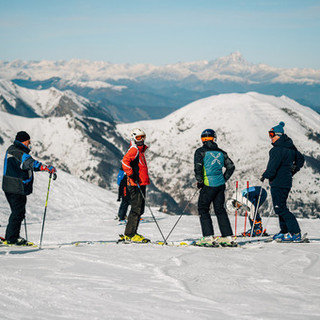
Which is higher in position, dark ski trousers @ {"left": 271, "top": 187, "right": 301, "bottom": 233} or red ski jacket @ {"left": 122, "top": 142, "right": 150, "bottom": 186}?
red ski jacket @ {"left": 122, "top": 142, "right": 150, "bottom": 186}

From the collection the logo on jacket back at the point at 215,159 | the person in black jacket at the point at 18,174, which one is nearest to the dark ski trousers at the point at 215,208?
the logo on jacket back at the point at 215,159

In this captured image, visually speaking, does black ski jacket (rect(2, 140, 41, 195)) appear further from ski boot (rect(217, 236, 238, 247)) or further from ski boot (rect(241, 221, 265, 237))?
ski boot (rect(241, 221, 265, 237))

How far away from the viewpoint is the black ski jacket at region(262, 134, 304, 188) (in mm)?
10445

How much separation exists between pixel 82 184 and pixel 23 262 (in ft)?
86.0

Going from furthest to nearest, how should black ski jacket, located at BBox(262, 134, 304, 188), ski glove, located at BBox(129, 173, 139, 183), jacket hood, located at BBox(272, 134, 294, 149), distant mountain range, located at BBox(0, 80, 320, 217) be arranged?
distant mountain range, located at BBox(0, 80, 320, 217) < jacket hood, located at BBox(272, 134, 294, 149) < black ski jacket, located at BBox(262, 134, 304, 188) < ski glove, located at BBox(129, 173, 139, 183)

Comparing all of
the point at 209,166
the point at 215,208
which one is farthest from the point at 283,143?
the point at 215,208

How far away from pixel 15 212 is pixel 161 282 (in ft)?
16.5

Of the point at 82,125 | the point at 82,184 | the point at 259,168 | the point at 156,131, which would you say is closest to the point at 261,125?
the point at 259,168

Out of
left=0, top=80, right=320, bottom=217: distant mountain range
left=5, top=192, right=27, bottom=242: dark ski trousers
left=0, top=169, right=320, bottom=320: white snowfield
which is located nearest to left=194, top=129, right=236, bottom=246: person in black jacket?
left=0, top=169, right=320, bottom=320: white snowfield

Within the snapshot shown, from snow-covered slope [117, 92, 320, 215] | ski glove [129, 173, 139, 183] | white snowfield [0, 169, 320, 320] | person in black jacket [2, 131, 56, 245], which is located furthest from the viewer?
snow-covered slope [117, 92, 320, 215]

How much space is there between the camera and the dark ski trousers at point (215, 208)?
385 inches

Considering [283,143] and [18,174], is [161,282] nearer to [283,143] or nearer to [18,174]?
[18,174]

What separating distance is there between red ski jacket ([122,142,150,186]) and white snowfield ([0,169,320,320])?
160 centimetres

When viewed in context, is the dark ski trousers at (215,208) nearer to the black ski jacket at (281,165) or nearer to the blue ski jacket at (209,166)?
the blue ski jacket at (209,166)
